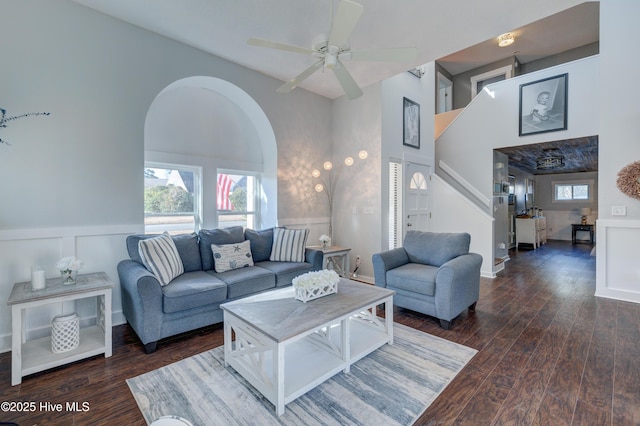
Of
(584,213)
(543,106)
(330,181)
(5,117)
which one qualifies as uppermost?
(543,106)

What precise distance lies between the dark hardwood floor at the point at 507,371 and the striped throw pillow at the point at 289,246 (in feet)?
3.93

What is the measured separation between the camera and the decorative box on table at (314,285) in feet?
7.33

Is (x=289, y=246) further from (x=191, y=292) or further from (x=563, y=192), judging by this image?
(x=563, y=192)

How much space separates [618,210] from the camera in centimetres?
366

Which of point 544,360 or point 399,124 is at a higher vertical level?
point 399,124

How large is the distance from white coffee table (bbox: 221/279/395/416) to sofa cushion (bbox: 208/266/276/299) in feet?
2.27

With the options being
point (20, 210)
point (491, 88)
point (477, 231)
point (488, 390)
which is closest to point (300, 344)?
point (488, 390)

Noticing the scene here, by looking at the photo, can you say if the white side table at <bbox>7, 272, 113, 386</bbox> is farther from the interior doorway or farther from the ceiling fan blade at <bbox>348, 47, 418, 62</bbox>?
the interior doorway

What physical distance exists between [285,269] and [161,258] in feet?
4.37

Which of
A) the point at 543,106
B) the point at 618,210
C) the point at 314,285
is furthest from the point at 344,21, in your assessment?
the point at 543,106

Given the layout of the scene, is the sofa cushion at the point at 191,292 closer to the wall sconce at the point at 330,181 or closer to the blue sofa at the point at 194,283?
the blue sofa at the point at 194,283

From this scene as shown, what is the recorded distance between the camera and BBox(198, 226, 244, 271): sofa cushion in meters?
3.37

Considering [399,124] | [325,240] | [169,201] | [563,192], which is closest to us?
[169,201]

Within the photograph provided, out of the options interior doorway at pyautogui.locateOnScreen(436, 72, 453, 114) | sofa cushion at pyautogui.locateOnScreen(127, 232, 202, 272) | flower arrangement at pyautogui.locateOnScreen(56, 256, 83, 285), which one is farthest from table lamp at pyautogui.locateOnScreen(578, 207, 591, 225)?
flower arrangement at pyautogui.locateOnScreen(56, 256, 83, 285)
